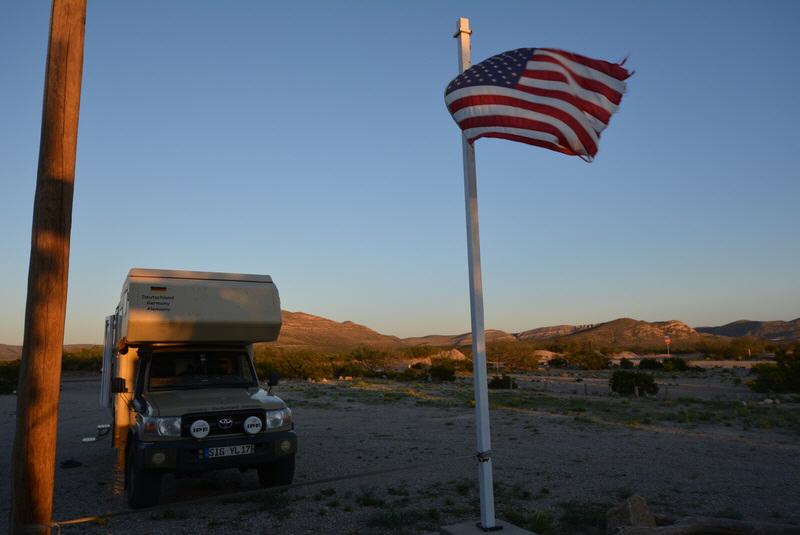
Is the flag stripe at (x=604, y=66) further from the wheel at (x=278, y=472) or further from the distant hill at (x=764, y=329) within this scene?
the distant hill at (x=764, y=329)

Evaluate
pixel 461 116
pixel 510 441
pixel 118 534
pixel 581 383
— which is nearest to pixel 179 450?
pixel 118 534

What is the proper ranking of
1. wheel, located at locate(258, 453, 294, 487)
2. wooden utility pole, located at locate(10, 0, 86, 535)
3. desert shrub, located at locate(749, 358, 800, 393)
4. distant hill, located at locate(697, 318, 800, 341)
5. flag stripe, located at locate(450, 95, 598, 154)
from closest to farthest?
wooden utility pole, located at locate(10, 0, 86, 535) → flag stripe, located at locate(450, 95, 598, 154) → wheel, located at locate(258, 453, 294, 487) → desert shrub, located at locate(749, 358, 800, 393) → distant hill, located at locate(697, 318, 800, 341)

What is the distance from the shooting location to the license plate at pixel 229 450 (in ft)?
25.1

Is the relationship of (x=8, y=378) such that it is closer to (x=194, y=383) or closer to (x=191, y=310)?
(x=194, y=383)

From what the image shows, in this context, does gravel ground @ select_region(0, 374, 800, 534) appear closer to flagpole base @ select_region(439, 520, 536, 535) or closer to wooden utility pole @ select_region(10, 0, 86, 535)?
flagpole base @ select_region(439, 520, 536, 535)

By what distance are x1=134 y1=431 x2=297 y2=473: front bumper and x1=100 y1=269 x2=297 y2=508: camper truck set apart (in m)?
0.01

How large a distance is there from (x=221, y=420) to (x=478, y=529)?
3755mm

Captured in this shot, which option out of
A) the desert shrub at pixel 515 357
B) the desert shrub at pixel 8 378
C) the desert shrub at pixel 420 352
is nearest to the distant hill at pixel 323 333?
the desert shrub at pixel 420 352

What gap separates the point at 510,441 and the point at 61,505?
30.8ft

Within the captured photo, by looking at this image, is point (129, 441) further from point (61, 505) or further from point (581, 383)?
point (581, 383)

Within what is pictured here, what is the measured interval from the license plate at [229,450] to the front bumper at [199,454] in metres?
0.04

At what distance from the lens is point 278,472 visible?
870cm

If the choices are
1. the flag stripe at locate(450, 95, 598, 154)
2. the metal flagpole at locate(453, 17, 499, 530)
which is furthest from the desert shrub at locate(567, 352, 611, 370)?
the flag stripe at locate(450, 95, 598, 154)

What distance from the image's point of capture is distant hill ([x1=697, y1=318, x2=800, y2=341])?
14438cm
